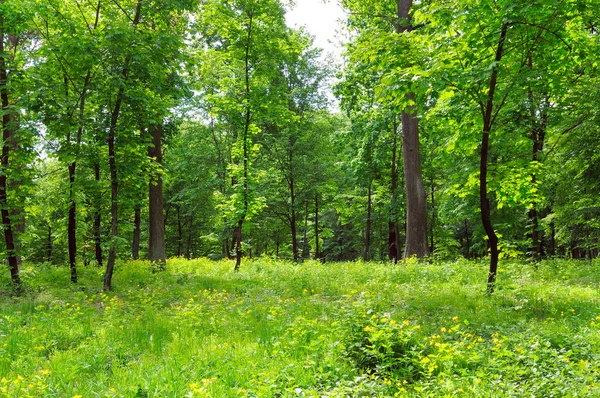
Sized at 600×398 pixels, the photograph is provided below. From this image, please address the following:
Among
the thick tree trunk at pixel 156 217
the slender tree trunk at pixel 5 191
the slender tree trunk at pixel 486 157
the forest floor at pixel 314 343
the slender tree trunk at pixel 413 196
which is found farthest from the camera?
the thick tree trunk at pixel 156 217

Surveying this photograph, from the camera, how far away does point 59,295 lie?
9.52 meters

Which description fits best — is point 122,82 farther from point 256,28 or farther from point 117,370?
point 117,370

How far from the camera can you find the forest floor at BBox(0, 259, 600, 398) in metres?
4.07

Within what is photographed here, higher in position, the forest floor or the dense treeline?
the dense treeline

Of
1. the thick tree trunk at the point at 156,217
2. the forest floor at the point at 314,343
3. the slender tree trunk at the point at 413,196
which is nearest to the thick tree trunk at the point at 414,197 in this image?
the slender tree trunk at the point at 413,196

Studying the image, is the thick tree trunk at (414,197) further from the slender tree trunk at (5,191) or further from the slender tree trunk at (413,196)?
the slender tree trunk at (5,191)

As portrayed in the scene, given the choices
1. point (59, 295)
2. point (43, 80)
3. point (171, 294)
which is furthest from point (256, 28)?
point (59, 295)

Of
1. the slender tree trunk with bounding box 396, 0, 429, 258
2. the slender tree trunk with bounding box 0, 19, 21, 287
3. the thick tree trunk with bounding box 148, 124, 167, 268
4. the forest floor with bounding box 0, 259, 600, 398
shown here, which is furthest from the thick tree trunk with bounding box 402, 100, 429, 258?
the slender tree trunk with bounding box 0, 19, 21, 287

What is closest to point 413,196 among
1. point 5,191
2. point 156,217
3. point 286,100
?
point 286,100

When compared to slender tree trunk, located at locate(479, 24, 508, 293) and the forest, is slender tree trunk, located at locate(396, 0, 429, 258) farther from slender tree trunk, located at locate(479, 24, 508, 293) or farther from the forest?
slender tree trunk, located at locate(479, 24, 508, 293)

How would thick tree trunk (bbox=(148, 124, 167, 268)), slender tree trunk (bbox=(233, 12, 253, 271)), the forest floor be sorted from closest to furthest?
the forest floor < slender tree trunk (bbox=(233, 12, 253, 271)) < thick tree trunk (bbox=(148, 124, 167, 268))

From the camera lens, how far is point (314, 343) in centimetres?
499

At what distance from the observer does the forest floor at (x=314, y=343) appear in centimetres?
407

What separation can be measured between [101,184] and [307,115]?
52.9ft
